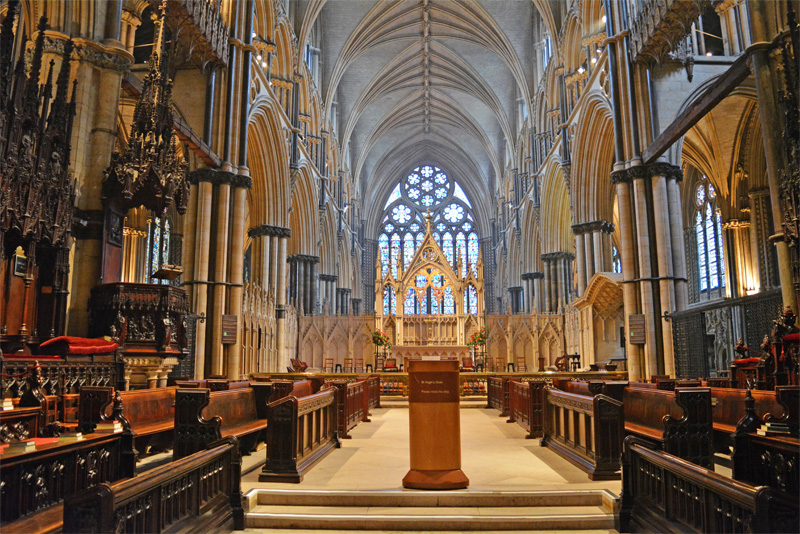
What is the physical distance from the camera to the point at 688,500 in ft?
11.5

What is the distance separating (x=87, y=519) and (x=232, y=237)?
13642 mm

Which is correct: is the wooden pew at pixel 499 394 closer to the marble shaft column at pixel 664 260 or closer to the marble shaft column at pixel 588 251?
the marble shaft column at pixel 664 260

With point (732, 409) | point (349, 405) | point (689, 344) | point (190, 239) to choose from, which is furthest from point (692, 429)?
point (190, 239)

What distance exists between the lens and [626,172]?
1563 centimetres

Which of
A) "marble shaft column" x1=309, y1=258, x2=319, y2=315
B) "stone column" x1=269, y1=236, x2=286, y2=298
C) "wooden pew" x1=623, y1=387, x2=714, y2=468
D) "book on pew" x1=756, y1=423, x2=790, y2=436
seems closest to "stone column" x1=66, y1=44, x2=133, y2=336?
"wooden pew" x1=623, y1=387, x2=714, y2=468

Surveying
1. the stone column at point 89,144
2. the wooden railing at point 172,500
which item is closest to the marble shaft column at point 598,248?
the stone column at point 89,144

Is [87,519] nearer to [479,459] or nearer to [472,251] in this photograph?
[479,459]

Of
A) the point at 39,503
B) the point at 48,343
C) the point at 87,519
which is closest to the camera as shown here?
the point at 87,519

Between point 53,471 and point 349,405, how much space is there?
5801 mm

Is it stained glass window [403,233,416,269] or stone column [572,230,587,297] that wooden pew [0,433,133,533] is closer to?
stone column [572,230,587,297]

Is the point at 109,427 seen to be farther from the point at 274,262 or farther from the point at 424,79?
the point at 424,79

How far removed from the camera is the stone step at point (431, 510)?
440cm

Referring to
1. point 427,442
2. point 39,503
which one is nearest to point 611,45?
point 427,442

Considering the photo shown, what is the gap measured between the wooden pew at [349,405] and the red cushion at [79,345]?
A: 2986mm
